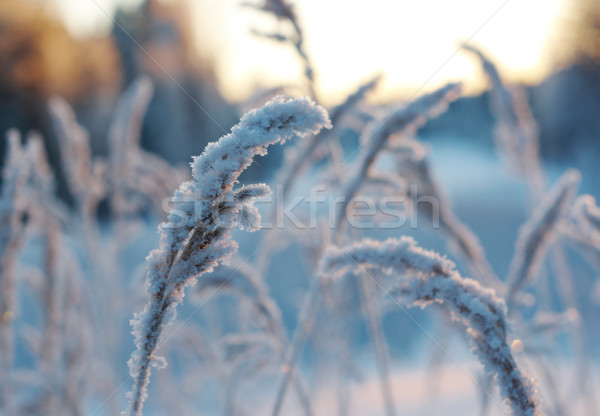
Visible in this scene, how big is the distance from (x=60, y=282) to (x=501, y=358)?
1.12m

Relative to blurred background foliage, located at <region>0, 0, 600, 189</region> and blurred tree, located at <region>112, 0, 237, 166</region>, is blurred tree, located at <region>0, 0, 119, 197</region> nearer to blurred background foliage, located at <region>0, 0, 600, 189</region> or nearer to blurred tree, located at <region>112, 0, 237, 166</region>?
blurred background foliage, located at <region>0, 0, 600, 189</region>

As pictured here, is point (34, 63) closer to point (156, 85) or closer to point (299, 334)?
point (156, 85)

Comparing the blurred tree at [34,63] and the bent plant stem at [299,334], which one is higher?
the blurred tree at [34,63]

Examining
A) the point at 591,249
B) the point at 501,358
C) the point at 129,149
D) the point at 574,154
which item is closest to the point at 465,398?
the point at 591,249

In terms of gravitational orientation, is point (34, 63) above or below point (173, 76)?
below

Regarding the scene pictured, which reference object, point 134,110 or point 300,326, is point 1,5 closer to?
point 134,110

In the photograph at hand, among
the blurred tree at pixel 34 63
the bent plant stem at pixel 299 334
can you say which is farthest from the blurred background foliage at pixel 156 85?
the bent plant stem at pixel 299 334

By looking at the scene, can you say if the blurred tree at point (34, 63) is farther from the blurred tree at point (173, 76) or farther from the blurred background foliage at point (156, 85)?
the blurred tree at point (173, 76)

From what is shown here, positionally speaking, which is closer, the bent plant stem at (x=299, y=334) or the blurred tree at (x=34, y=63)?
the bent plant stem at (x=299, y=334)

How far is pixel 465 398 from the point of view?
2.61 m

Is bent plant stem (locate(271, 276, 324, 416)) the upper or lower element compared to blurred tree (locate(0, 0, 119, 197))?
lower

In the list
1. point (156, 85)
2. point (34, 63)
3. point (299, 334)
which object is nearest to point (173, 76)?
point (156, 85)

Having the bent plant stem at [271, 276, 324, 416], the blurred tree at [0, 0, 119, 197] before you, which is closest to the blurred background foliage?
the blurred tree at [0, 0, 119, 197]

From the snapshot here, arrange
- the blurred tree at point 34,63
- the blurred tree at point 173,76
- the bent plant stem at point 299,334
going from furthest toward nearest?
the blurred tree at point 173,76
the blurred tree at point 34,63
the bent plant stem at point 299,334
